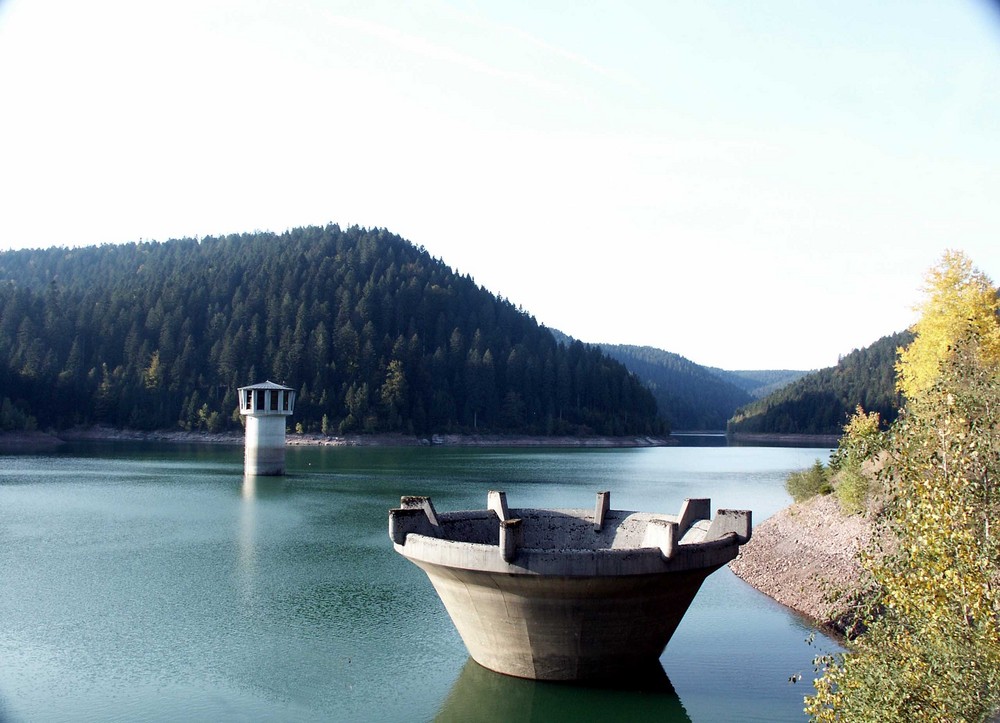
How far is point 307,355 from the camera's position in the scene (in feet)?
430

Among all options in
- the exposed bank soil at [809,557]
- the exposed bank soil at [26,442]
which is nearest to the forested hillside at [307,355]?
the exposed bank soil at [26,442]

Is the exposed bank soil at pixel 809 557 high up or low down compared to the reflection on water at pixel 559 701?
up

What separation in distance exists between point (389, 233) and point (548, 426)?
233ft

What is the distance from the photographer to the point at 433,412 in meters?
129

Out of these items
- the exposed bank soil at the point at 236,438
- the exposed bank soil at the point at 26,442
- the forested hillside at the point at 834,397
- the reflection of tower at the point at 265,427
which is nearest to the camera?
the reflection of tower at the point at 265,427

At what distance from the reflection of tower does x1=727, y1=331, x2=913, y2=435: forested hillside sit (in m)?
117

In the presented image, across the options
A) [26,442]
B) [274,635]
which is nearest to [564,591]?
[274,635]

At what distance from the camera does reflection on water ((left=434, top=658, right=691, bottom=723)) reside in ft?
41.5

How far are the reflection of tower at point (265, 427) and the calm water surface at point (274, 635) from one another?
1862 centimetres

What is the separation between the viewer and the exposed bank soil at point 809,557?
62.0 ft

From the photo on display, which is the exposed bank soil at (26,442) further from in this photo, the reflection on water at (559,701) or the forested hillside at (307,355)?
the reflection on water at (559,701)

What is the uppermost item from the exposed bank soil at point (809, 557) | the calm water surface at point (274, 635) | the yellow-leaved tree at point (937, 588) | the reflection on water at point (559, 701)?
the yellow-leaved tree at point (937, 588)

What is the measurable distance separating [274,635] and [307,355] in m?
116

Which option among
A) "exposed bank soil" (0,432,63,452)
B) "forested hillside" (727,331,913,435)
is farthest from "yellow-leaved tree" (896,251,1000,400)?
"forested hillside" (727,331,913,435)
